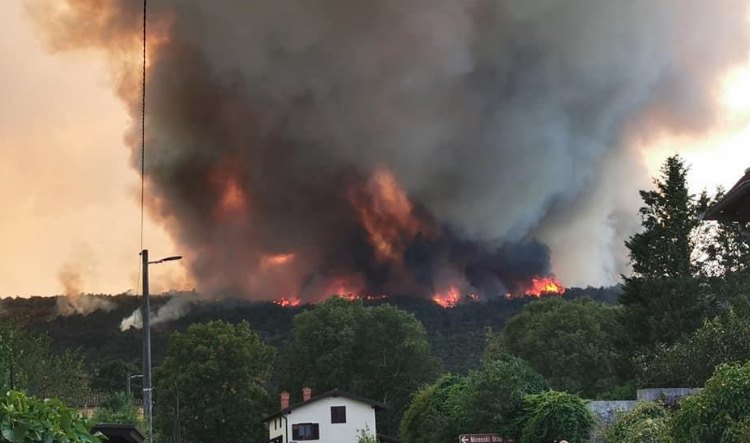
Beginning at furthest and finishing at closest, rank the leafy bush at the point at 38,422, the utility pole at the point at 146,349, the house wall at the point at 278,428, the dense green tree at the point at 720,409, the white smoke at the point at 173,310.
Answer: the white smoke at the point at 173,310
the house wall at the point at 278,428
the utility pole at the point at 146,349
the dense green tree at the point at 720,409
the leafy bush at the point at 38,422

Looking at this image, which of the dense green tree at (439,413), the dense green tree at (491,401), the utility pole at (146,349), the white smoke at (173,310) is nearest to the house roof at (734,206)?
the utility pole at (146,349)

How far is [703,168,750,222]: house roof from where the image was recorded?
1254 centimetres

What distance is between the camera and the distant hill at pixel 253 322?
103250 millimetres

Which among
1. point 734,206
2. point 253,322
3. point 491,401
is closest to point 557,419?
point 491,401

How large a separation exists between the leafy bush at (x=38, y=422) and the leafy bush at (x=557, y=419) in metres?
29.2

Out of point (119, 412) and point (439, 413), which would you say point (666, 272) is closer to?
point (439, 413)

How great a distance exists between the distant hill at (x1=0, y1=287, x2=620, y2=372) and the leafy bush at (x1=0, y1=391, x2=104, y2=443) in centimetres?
9233

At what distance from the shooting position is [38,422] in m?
5.26

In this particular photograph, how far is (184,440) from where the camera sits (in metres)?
81.6

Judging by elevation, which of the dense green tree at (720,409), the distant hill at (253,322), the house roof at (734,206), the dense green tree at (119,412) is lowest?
the dense green tree at (720,409)

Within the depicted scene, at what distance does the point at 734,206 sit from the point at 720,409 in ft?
16.1

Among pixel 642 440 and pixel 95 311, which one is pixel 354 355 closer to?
pixel 95 311

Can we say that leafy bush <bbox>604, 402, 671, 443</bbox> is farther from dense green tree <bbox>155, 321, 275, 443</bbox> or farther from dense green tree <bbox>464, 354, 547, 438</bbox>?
dense green tree <bbox>155, 321, 275, 443</bbox>

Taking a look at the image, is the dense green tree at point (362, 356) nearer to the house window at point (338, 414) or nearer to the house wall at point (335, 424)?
the house wall at point (335, 424)
